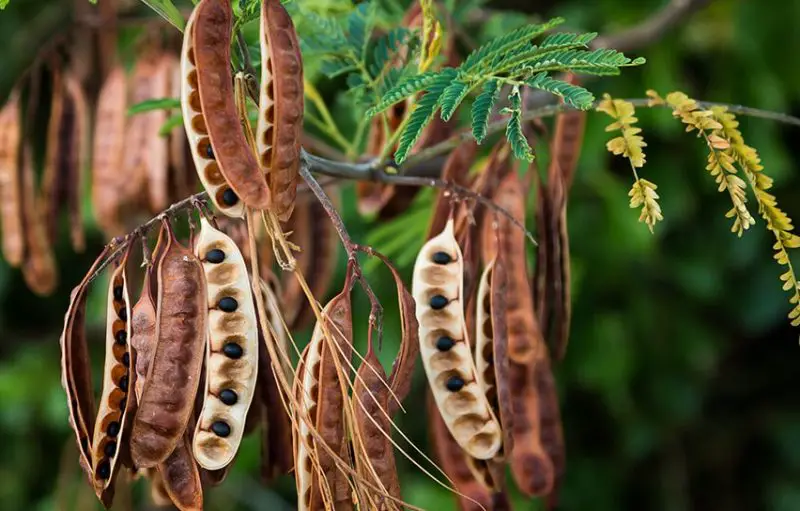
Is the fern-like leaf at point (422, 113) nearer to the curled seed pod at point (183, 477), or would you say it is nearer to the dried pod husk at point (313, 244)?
the curled seed pod at point (183, 477)

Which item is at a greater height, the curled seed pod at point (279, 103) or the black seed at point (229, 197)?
the curled seed pod at point (279, 103)

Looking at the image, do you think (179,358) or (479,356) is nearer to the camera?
(179,358)

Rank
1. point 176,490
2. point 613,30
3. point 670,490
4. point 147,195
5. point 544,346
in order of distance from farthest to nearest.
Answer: point 670,490, point 613,30, point 147,195, point 544,346, point 176,490

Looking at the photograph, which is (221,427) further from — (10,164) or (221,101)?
(10,164)

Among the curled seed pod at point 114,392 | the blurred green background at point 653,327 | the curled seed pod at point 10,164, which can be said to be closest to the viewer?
the curled seed pod at point 114,392

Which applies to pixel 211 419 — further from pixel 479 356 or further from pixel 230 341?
pixel 479 356

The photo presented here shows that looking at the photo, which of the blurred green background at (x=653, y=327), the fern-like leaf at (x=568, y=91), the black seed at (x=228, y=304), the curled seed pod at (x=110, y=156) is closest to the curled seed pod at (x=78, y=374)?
the black seed at (x=228, y=304)

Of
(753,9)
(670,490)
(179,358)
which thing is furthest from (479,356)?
(670,490)

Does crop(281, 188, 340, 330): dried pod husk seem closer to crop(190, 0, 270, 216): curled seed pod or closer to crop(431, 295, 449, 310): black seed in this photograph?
crop(431, 295, 449, 310): black seed
